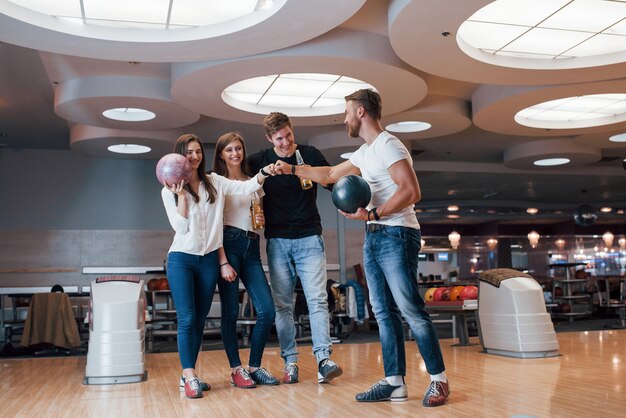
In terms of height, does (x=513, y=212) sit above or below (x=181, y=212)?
above

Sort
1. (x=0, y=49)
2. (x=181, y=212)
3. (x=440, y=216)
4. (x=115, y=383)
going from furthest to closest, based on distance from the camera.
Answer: (x=440, y=216) < (x=0, y=49) < (x=115, y=383) < (x=181, y=212)

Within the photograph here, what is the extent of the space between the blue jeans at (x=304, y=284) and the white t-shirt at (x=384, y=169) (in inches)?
26.8

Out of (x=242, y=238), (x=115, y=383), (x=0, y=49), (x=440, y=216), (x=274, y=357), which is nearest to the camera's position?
(x=242, y=238)

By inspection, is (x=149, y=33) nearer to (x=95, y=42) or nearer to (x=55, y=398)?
(x=95, y=42)

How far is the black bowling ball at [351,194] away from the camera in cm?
293

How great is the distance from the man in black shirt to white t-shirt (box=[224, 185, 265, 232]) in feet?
0.41

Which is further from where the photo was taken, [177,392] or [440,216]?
[440,216]

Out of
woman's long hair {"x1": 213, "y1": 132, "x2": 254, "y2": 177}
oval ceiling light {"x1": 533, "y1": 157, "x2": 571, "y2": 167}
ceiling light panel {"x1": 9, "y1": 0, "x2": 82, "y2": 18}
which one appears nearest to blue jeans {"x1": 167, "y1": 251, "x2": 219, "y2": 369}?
woman's long hair {"x1": 213, "y1": 132, "x2": 254, "y2": 177}

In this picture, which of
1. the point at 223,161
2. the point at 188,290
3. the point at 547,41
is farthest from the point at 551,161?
the point at 188,290

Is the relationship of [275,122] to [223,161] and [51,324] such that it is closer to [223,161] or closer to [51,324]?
[223,161]

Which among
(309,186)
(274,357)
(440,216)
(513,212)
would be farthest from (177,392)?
(513,212)

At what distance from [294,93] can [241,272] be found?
5.05 meters

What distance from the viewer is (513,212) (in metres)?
18.6

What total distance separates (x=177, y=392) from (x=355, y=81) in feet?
17.0
